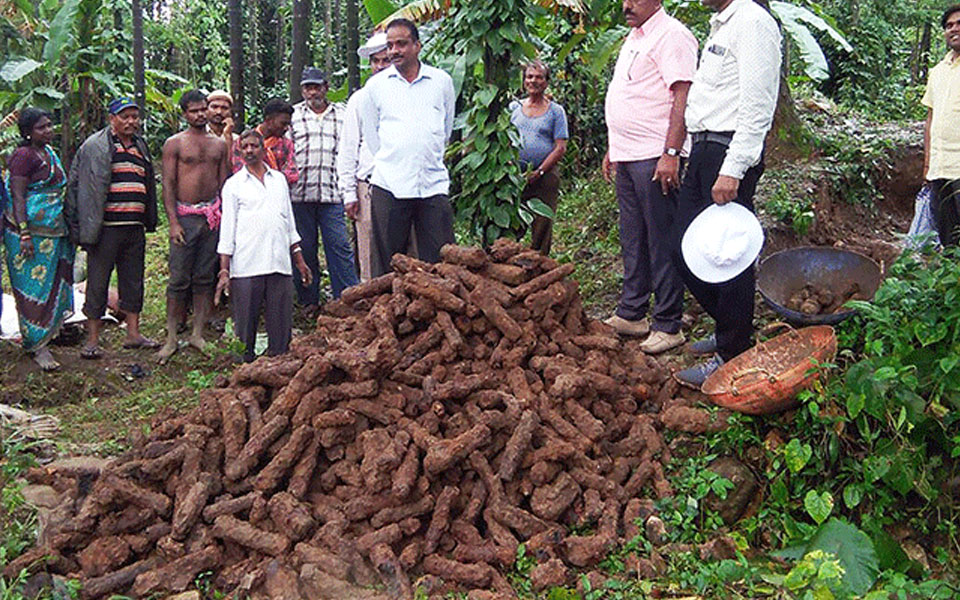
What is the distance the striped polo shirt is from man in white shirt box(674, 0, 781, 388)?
4594 mm

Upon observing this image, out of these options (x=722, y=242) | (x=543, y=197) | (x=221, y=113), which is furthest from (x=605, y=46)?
(x=722, y=242)

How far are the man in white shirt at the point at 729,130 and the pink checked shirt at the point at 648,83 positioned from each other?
382 mm

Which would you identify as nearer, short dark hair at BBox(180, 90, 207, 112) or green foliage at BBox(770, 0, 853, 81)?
short dark hair at BBox(180, 90, 207, 112)

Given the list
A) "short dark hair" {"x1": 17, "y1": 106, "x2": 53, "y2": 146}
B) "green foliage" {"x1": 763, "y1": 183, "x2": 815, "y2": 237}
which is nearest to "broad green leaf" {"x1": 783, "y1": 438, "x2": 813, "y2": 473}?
"green foliage" {"x1": 763, "y1": 183, "x2": 815, "y2": 237}

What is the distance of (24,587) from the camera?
3.56m

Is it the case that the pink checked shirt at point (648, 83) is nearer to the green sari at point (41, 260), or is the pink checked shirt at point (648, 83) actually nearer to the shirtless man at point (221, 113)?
the shirtless man at point (221, 113)

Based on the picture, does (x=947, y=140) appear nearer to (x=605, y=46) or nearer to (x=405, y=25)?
(x=405, y=25)

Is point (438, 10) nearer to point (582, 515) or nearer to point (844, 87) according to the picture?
point (582, 515)

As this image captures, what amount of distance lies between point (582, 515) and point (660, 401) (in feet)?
3.34

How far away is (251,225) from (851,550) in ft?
13.6

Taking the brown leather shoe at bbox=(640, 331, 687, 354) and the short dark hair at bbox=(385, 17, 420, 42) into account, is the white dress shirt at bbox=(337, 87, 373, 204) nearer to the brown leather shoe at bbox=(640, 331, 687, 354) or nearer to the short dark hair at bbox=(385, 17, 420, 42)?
the short dark hair at bbox=(385, 17, 420, 42)

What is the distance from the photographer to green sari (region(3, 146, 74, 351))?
6.88 metres

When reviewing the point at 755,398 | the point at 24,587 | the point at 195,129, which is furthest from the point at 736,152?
the point at 195,129

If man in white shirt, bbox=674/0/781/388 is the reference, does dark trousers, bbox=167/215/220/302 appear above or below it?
below
